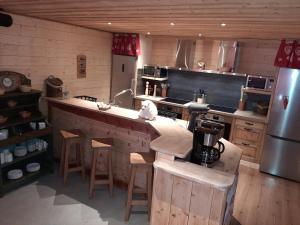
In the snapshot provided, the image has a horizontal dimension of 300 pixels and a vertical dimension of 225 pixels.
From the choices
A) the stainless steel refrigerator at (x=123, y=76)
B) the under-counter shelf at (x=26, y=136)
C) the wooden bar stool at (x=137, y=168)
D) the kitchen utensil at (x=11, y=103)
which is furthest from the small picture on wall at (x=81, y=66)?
the wooden bar stool at (x=137, y=168)

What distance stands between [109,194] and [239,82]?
11.1 ft

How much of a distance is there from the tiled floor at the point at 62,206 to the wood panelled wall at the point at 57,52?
5.63 ft

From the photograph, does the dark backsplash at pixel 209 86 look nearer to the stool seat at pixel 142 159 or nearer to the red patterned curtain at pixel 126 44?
the red patterned curtain at pixel 126 44

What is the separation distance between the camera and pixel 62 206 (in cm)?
294

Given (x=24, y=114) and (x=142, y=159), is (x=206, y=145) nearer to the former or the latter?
(x=142, y=159)

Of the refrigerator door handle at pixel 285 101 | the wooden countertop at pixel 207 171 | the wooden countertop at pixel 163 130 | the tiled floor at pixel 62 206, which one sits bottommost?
the tiled floor at pixel 62 206

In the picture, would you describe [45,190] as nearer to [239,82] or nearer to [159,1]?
[159,1]

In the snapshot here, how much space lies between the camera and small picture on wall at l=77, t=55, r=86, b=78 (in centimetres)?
460

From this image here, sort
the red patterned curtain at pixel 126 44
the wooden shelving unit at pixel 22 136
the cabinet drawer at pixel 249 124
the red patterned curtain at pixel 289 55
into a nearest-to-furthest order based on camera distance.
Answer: the wooden shelving unit at pixel 22 136
the red patterned curtain at pixel 289 55
the cabinet drawer at pixel 249 124
the red patterned curtain at pixel 126 44

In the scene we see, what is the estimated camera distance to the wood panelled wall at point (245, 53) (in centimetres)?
A: 450

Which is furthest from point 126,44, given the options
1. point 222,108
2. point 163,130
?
point 163,130

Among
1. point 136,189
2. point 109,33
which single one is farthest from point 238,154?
point 109,33

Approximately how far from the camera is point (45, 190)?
10.6 feet

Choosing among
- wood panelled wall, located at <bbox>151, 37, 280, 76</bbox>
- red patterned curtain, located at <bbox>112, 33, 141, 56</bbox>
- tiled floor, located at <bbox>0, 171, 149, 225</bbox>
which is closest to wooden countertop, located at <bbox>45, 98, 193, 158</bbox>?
tiled floor, located at <bbox>0, 171, 149, 225</bbox>
